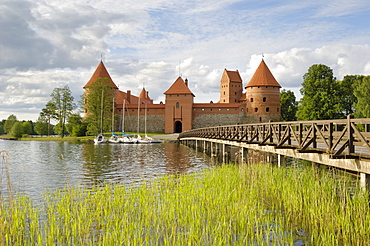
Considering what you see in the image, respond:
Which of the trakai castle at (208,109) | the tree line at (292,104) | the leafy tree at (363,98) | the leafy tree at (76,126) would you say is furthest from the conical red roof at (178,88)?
the leafy tree at (363,98)

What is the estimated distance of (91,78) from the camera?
53.8 m

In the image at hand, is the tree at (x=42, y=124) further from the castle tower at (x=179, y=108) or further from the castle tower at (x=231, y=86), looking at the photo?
the castle tower at (x=231, y=86)

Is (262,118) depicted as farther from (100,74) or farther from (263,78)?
(100,74)

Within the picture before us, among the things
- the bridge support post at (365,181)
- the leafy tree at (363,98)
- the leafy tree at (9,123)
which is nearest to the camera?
the bridge support post at (365,181)

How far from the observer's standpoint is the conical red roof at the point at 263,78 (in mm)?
49331

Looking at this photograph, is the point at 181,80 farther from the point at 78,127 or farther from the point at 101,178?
the point at 101,178

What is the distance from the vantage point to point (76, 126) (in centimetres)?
4641

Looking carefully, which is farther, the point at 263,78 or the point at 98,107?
the point at 263,78

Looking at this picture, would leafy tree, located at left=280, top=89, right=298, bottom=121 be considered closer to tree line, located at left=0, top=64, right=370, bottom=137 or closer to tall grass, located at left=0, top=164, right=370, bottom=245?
tree line, located at left=0, top=64, right=370, bottom=137

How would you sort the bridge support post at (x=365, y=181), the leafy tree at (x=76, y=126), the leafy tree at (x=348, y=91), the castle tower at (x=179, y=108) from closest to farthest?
the bridge support post at (x=365, y=181) < the leafy tree at (x=348, y=91) < the leafy tree at (x=76, y=126) < the castle tower at (x=179, y=108)

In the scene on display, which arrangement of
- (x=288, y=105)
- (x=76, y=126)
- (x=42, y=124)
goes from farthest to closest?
(x=42, y=124), (x=288, y=105), (x=76, y=126)

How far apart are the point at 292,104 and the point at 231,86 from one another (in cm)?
1562

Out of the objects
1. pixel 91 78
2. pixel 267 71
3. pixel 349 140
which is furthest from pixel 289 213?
pixel 91 78

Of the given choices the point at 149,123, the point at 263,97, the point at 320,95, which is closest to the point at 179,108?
the point at 149,123
